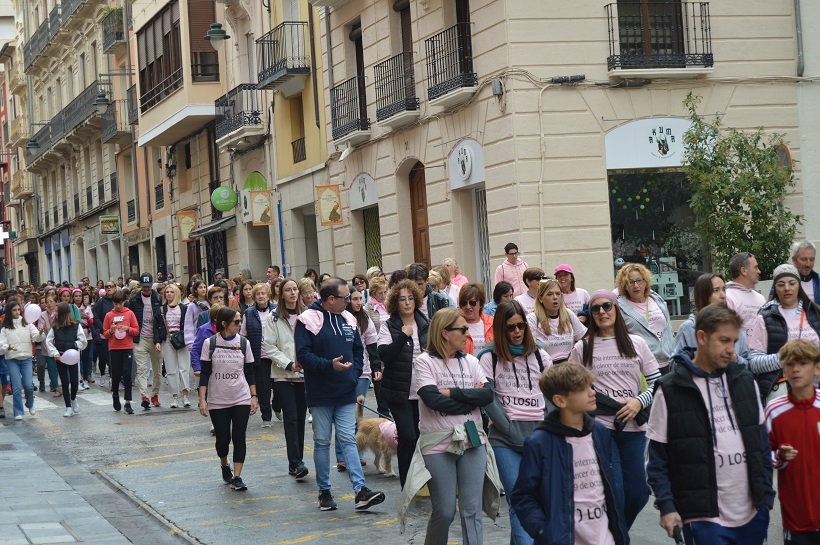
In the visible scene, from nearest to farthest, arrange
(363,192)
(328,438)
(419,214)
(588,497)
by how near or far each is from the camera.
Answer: (588,497) → (328,438) → (419,214) → (363,192)

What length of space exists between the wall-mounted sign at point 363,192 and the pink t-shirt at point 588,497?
18257 millimetres

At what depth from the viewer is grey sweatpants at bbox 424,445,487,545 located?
7398 millimetres

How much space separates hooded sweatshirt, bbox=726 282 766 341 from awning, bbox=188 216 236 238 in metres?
23.0

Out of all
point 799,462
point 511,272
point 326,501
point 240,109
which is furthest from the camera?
point 240,109

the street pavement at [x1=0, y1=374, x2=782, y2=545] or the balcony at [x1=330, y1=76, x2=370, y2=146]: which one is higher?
the balcony at [x1=330, y1=76, x2=370, y2=146]

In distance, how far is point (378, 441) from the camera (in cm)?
1103

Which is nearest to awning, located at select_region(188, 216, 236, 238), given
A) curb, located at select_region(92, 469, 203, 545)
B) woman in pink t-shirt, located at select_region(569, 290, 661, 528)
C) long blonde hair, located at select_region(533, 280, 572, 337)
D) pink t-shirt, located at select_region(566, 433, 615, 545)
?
curb, located at select_region(92, 469, 203, 545)

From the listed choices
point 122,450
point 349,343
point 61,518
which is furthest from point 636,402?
point 122,450

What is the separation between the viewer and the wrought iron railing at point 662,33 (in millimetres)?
18750

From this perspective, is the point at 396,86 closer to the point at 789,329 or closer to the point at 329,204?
the point at 329,204

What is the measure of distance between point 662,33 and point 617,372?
12713mm

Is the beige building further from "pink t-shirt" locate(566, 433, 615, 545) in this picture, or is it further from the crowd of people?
"pink t-shirt" locate(566, 433, 615, 545)

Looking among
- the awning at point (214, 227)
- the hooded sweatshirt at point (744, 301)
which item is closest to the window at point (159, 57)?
the awning at point (214, 227)

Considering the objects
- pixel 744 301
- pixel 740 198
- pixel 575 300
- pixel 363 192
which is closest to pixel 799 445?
pixel 744 301
